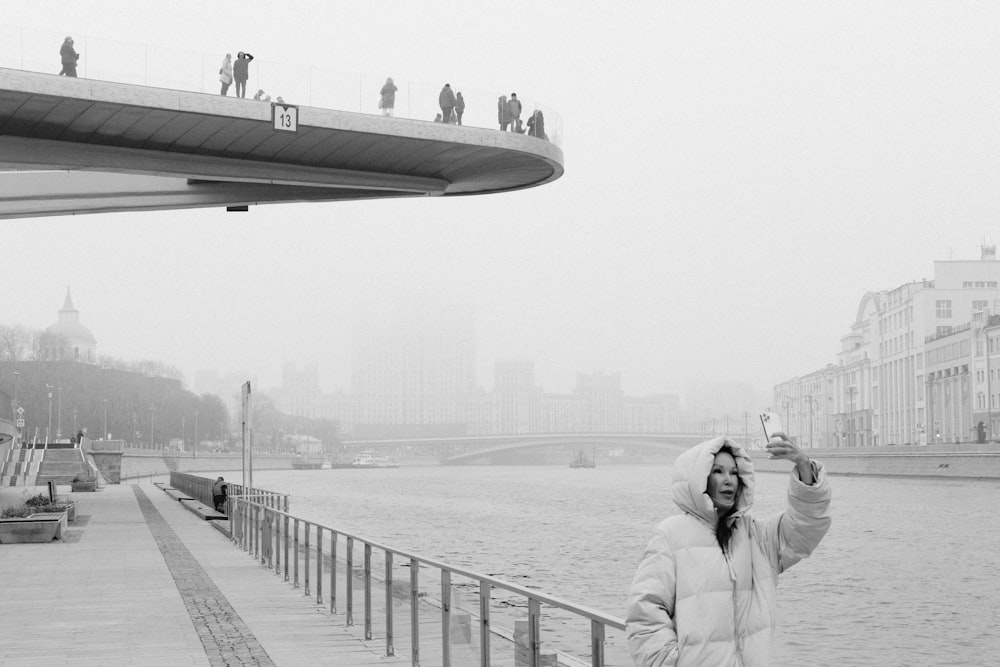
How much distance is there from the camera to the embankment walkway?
10.3 m

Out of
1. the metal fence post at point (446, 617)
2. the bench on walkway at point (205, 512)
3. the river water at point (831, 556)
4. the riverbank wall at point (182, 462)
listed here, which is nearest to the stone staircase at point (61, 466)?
the river water at point (831, 556)

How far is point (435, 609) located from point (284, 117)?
31072mm

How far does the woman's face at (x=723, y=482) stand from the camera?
411 cm

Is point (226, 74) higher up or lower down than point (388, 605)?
higher up

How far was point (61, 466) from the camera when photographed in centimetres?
6731

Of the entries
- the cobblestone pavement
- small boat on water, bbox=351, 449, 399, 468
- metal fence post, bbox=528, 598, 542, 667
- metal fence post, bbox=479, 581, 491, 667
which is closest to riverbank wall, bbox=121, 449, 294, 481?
small boat on water, bbox=351, 449, 399, 468

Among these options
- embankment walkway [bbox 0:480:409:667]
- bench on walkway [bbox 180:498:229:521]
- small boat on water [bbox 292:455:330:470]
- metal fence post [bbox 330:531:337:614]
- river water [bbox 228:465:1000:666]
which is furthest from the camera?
small boat on water [bbox 292:455:330:470]

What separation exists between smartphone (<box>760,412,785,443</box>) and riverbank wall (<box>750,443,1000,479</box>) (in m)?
59.3

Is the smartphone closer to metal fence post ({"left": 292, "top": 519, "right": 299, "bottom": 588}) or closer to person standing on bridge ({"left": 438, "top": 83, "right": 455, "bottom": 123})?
metal fence post ({"left": 292, "top": 519, "right": 299, "bottom": 588})

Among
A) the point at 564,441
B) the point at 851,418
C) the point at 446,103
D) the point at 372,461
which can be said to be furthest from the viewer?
the point at 372,461

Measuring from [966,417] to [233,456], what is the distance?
74156 mm

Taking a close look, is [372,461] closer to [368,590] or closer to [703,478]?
[368,590]

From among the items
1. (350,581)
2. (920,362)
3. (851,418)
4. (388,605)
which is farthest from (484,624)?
(851,418)

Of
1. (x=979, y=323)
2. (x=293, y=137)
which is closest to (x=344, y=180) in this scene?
(x=293, y=137)
